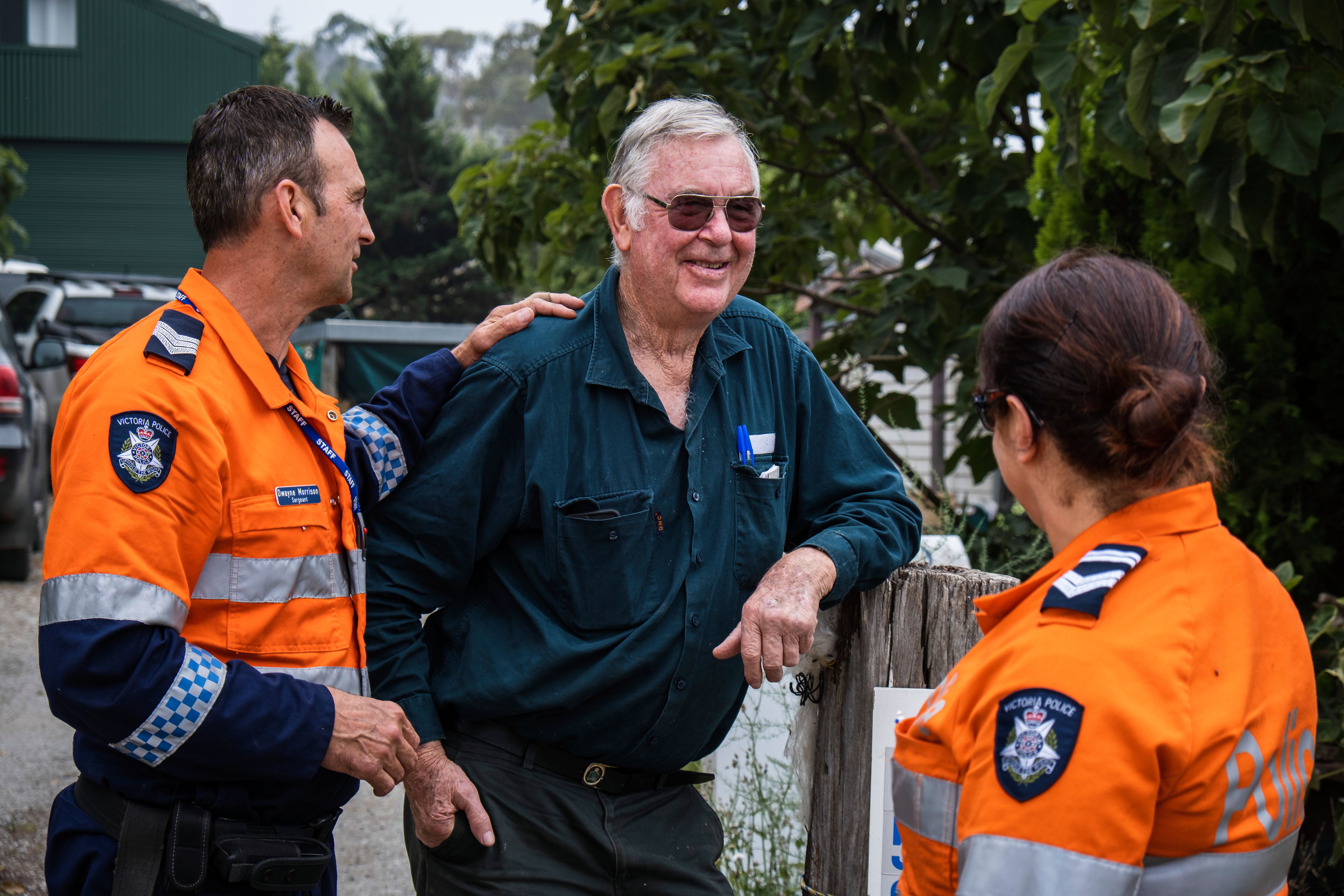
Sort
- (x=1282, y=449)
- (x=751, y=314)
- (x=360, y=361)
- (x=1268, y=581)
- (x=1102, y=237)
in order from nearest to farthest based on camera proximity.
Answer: (x=1268, y=581), (x=751, y=314), (x=1282, y=449), (x=1102, y=237), (x=360, y=361)

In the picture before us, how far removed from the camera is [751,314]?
9.23 feet

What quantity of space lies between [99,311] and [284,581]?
Answer: 13850mm

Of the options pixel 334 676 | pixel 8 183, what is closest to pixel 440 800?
pixel 334 676

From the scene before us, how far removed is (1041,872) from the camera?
1.28 meters

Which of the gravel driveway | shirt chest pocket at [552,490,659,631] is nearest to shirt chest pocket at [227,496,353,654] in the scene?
shirt chest pocket at [552,490,659,631]

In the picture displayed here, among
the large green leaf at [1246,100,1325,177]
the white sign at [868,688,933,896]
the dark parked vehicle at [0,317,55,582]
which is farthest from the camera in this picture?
the dark parked vehicle at [0,317,55,582]

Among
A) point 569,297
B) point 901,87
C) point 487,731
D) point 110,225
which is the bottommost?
point 487,731

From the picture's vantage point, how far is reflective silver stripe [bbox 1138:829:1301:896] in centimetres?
136

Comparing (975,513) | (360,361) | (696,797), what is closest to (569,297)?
(696,797)

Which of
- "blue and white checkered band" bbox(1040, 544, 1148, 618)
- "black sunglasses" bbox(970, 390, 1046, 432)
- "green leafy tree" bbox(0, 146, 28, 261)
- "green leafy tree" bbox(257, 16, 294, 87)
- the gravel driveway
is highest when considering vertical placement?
"green leafy tree" bbox(257, 16, 294, 87)

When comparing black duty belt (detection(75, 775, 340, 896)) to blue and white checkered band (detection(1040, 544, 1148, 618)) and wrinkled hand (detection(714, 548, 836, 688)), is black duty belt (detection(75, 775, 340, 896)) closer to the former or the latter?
wrinkled hand (detection(714, 548, 836, 688))

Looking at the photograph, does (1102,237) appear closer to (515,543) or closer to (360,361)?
(515,543)

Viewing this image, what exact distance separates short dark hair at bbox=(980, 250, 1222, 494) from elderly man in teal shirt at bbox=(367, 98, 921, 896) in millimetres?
862

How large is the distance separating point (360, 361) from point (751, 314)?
669 inches
